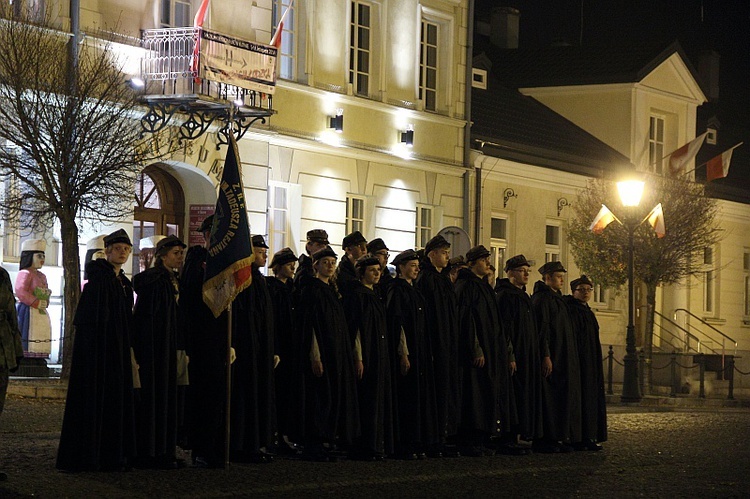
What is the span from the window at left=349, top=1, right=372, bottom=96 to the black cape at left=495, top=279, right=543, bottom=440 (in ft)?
45.6

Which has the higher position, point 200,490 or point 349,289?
point 349,289

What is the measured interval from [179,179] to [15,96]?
6.87 m

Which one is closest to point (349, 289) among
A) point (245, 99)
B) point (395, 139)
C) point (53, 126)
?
point (53, 126)

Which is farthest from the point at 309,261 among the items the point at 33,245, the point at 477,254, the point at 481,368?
the point at 33,245

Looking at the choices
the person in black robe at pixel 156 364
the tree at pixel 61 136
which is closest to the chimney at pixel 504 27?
the tree at pixel 61 136

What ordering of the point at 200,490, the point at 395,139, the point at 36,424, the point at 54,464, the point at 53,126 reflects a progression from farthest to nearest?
the point at 395,139, the point at 53,126, the point at 36,424, the point at 54,464, the point at 200,490

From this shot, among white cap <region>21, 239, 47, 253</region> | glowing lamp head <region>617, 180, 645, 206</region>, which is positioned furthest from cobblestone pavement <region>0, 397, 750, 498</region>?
glowing lamp head <region>617, 180, 645, 206</region>

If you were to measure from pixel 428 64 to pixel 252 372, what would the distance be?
64.5 ft

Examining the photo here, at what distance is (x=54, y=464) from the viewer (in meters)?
13.7

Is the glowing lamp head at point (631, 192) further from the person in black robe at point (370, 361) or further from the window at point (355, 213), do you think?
the person in black robe at point (370, 361)

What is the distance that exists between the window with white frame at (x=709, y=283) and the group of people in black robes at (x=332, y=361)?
89.6 feet

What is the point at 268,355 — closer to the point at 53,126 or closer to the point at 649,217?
the point at 53,126

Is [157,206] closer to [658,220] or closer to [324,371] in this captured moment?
[658,220]

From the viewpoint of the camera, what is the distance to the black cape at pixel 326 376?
1530 cm
